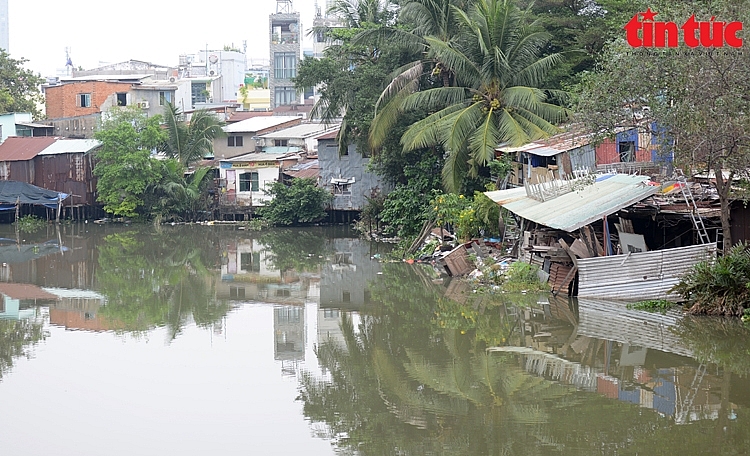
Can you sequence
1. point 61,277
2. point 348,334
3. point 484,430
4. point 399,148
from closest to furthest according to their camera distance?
point 484,430 < point 348,334 < point 61,277 < point 399,148

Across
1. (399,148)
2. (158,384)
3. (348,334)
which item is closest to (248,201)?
(399,148)

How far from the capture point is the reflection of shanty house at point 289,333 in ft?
42.7

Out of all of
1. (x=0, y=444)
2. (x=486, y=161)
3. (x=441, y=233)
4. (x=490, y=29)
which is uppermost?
(x=490, y=29)

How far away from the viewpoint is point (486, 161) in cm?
2230

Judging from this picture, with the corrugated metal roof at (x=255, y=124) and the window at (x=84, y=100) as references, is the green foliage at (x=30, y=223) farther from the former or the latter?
the window at (x=84, y=100)

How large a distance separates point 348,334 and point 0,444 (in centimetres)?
627

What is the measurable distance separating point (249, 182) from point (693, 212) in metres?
22.2

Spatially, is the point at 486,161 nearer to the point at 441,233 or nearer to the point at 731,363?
the point at 441,233

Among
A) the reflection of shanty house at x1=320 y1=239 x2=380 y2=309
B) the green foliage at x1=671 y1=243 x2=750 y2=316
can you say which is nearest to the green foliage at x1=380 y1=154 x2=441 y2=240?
the reflection of shanty house at x1=320 y1=239 x2=380 y2=309

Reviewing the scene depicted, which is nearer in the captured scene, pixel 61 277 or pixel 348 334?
pixel 348 334

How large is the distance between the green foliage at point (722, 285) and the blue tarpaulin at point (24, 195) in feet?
87.2

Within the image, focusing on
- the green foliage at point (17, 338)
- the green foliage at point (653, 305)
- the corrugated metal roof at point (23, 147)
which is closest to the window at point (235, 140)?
the corrugated metal roof at point (23, 147)

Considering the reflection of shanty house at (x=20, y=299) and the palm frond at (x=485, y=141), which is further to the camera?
the palm frond at (x=485, y=141)

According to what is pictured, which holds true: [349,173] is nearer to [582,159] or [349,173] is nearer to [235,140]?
[235,140]
